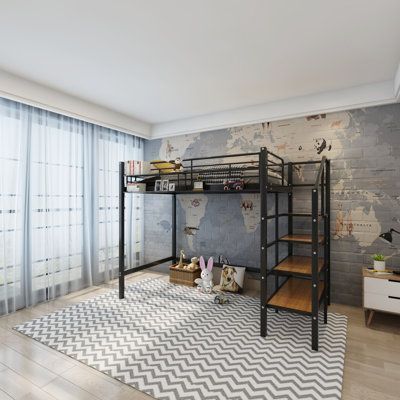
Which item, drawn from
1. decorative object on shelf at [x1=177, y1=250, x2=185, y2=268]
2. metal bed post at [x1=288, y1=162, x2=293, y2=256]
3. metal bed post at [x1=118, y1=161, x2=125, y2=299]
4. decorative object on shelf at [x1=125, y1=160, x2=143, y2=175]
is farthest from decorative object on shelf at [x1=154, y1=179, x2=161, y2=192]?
metal bed post at [x1=288, y1=162, x2=293, y2=256]

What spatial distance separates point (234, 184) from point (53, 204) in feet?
7.24

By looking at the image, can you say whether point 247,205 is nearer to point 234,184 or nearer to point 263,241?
point 234,184

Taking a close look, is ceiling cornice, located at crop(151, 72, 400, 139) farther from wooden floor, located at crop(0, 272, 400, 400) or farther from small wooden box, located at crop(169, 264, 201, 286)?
wooden floor, located at crop(0, 272, 400, 400)

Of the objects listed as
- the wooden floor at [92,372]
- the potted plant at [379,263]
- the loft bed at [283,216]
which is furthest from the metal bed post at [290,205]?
the wooden floor at [92,372]

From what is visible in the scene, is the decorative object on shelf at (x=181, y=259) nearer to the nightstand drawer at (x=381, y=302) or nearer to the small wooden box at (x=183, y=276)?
the small wooden box at (x=183, y=276)

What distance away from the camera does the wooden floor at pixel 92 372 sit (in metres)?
1.77

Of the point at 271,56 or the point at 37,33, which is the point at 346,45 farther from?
the point at 37,33

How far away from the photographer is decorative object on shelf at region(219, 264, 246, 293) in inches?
144

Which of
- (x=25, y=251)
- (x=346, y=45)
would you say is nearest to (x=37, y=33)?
(x=25, y=251)

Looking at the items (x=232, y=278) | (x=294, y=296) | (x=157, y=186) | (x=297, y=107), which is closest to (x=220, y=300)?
(x=232, y=278)

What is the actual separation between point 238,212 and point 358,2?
2.59m

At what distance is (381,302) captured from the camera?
265 centimetres

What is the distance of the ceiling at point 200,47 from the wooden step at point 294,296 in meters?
2.13

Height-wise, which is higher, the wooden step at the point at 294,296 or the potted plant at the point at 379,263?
the potted plant at the point at 379,263
